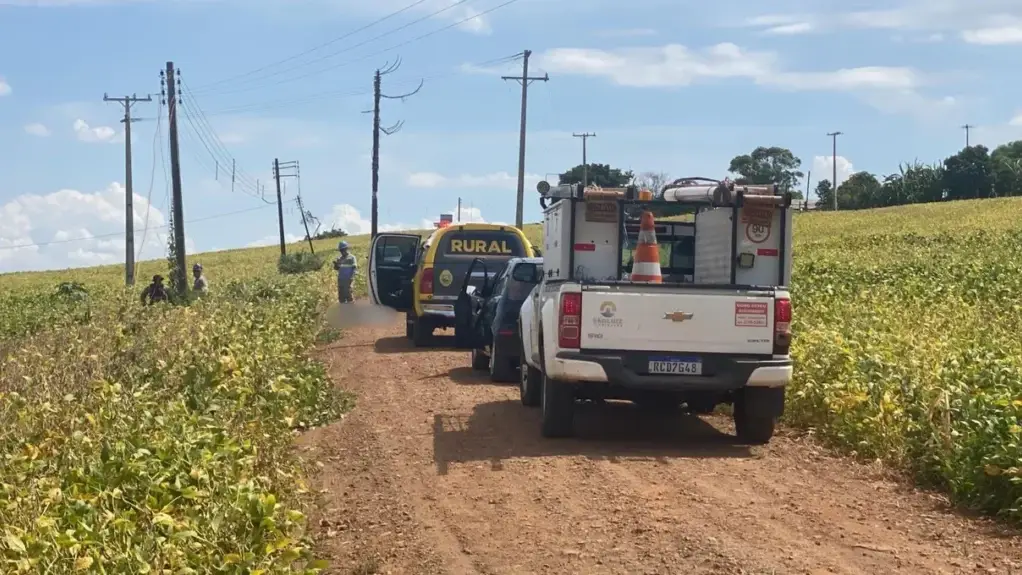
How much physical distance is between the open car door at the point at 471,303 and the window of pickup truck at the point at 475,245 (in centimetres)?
55

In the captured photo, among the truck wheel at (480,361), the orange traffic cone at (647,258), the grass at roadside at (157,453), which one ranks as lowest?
the truck wheel at (480,361)

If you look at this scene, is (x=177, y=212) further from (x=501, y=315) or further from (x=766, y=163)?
(x=766, y=163)

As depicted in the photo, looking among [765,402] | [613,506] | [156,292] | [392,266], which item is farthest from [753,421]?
[156,292]

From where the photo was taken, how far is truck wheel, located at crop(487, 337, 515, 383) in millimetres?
14375

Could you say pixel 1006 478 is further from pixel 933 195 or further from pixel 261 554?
pixel 933 195

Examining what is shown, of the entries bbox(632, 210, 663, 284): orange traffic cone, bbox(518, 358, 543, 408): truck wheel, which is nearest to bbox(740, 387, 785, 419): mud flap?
bbox(632, 210, 663, 284): orange traffic cone

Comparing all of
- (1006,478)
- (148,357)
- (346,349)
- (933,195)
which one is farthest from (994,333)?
(933,195)

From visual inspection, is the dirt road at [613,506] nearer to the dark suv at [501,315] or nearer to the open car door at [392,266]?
the dark suv at [501,315]

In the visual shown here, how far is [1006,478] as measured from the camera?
7.50 meters

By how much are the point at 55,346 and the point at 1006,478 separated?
34.7 feet

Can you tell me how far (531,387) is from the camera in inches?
476

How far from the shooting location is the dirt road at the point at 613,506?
6520 millimetres

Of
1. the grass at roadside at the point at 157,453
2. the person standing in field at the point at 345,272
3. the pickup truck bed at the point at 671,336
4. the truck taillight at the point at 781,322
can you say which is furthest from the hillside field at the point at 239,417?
the person standing in field at the point at 345,272

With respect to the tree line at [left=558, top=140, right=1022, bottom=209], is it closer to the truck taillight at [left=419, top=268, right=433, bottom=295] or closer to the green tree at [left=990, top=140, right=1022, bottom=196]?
the green tree at [left=990, top=140, right=1022, bottom=196]
